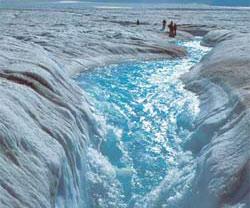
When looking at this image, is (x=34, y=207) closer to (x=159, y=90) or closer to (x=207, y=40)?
(x=159, y=90)

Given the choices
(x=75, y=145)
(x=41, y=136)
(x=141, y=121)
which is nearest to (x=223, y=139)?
(x=75, y=145)

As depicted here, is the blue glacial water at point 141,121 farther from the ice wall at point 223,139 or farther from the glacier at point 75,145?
the ice wall at point 223,139

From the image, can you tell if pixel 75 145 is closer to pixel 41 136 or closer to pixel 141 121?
pixel 41 136

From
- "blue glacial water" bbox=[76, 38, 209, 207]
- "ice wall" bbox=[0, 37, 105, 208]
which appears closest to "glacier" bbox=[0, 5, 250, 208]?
"ice wall" bbox=[0, 37, 105, 208]

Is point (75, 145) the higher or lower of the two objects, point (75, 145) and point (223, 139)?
the lower

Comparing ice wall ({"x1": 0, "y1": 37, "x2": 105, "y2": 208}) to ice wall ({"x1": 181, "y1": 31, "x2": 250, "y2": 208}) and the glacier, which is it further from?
ice wall ({"x1": 181, "y1": 31, "x2": 250, "y2": 208})

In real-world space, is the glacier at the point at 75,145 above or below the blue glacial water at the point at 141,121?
above

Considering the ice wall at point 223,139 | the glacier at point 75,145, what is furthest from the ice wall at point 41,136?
the ice wall at point 223,139

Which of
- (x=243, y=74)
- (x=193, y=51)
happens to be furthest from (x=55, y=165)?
(x=193, y=51)

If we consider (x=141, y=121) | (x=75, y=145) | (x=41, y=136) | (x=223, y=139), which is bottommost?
(x=141, y=121)
